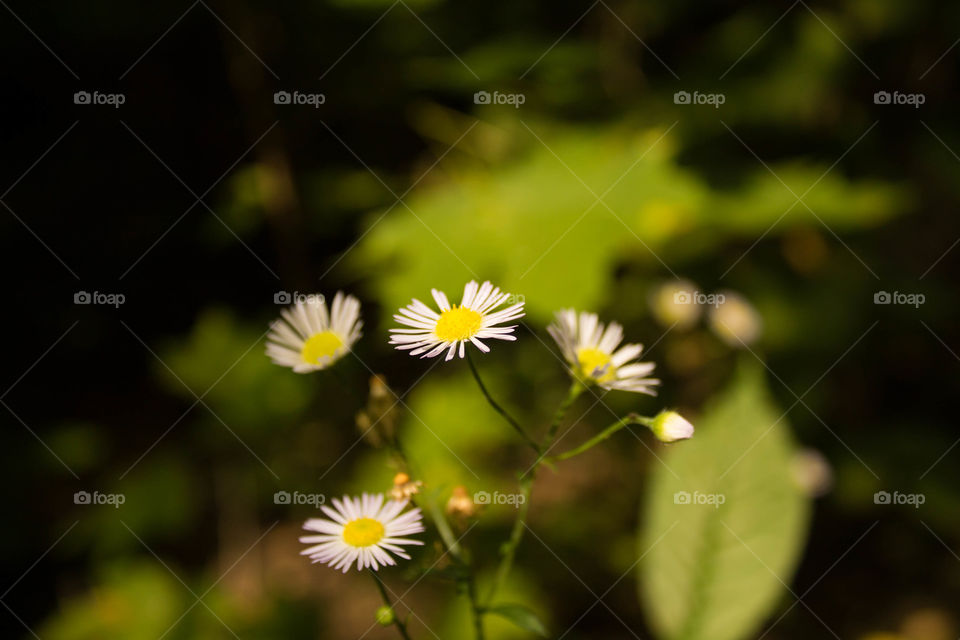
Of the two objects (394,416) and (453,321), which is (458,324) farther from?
(394,416)

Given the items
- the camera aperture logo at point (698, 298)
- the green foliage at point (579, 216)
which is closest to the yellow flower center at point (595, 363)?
the green foliage at point (579, 216)

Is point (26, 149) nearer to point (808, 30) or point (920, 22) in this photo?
point (808, 30)

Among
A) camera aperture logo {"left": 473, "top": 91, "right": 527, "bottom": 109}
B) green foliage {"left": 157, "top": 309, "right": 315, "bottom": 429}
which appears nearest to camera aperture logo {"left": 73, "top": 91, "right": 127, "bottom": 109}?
green foliage {"left": 157, "top": 309, "right": 315, "bottom": 429}

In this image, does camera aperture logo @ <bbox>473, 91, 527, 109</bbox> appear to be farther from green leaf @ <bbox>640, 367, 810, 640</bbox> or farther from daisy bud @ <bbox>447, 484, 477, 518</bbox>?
daisy bud @ <bbox>447, 484, 477, 518</bbox>

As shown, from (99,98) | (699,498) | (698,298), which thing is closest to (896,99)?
(698,298)

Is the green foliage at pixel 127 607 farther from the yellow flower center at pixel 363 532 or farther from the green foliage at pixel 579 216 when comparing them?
the yellow flower center at pixel 363 532

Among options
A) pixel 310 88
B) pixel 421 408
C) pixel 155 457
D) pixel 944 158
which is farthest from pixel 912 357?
pixel 155 457

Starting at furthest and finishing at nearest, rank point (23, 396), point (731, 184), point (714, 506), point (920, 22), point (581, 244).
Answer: point (23, 396)
point (920, 22)
point (731, 184)
point (581, 244)
point (714, 506)
